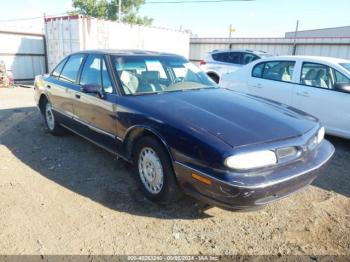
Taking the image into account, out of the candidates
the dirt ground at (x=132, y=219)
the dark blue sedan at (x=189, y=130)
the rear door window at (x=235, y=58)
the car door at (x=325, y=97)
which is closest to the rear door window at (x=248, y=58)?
the rear door window at (x=235, y=58)

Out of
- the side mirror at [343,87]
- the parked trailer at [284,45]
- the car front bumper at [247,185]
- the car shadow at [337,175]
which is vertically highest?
the parked trailer at [284,45]

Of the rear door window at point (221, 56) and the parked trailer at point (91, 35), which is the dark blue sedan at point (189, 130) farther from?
the parked trailer at point (91, 35)

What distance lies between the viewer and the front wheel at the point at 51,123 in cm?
569

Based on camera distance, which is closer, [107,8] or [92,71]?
[92,71]

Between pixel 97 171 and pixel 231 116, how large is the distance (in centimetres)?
203

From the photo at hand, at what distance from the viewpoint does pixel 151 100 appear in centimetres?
359

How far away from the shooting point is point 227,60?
1157 centimetres

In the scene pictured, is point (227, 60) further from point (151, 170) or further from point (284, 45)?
point (151, 170)

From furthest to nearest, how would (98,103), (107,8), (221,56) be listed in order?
(107,8), (221,56), (98,103)

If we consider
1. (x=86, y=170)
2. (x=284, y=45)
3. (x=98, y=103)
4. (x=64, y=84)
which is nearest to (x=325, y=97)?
(x=98, y=103)

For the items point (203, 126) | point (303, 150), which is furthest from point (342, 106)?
point (203, 126)

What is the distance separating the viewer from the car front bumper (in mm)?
2643

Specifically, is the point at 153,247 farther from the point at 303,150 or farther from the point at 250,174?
the point at 303,150

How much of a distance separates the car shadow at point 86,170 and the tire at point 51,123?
0.34ft
